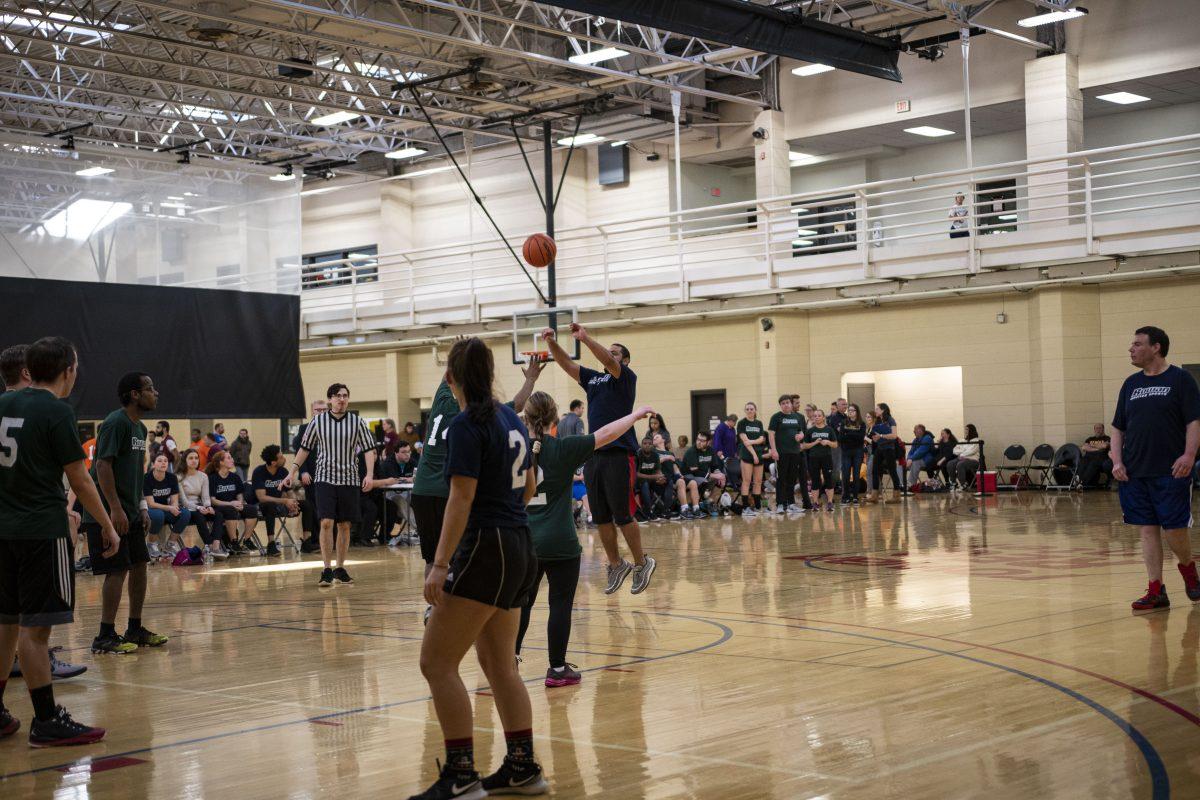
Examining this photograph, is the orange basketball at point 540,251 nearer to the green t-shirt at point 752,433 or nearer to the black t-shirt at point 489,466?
the green t-shirt at point 752,433

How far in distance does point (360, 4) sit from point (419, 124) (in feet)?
20.2

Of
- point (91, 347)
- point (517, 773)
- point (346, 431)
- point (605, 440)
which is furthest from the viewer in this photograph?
point (91, 347)

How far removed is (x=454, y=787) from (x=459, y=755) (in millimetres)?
97

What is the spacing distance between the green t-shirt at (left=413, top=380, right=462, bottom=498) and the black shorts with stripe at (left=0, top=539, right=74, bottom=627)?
68.4 inches

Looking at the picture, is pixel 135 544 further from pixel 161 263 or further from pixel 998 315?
pixel 998 315

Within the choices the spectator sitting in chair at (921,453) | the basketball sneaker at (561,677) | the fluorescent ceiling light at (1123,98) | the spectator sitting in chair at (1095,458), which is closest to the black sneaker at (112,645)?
the basketball sneaker at (561,677)

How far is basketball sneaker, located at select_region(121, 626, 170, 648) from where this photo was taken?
7488 millimetres

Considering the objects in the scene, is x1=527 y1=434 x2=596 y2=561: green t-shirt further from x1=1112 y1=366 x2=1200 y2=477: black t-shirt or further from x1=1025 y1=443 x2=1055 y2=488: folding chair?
x1=1025 y1=443 x2=1055 y2=488: folding chair

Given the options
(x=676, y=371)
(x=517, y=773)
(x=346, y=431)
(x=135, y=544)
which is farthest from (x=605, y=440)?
(x=676, y=371)

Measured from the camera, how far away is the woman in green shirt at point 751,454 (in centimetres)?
1814

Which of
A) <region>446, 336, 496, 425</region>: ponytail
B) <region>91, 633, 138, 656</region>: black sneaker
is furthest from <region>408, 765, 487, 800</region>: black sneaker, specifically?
<region>91, 633, 138, 656</region>: black sneaker

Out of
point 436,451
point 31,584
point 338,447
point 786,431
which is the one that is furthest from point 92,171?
point 31,584

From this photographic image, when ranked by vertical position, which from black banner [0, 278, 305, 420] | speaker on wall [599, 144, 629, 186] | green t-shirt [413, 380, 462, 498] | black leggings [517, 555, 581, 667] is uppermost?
speaker on wall [599, 144, 629, 186]

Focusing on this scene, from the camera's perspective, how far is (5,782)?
4.39m
